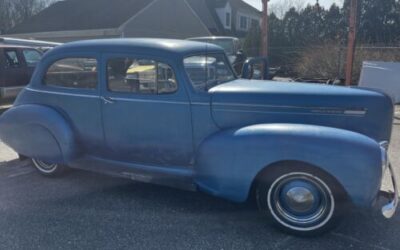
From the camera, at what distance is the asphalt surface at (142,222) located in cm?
324

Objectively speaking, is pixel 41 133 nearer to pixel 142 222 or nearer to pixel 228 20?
pixel 142 222

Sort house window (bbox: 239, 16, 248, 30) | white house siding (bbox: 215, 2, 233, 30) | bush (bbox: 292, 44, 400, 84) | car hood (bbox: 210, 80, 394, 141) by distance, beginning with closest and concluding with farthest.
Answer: car hood (bbox: 210, 80, 394, 141), bush (bbox: 292, 44, 400, 84), white house siding (bbox: 215, 2, 233, 30), house window (bbox: 239, 16, 248, 30)

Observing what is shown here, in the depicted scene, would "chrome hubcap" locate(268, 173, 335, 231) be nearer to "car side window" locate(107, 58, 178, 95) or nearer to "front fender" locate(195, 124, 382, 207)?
"front fender" locate(195, 124, 382, 207)

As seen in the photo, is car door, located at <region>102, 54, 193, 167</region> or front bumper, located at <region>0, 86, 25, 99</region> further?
front bumper, located at <region>0, 86, 25, 99</region>

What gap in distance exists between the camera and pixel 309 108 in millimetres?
3535

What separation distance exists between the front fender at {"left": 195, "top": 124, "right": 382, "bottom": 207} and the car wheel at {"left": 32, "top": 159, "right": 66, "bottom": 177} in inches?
82.1

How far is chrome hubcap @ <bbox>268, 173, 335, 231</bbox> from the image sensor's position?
129 inches

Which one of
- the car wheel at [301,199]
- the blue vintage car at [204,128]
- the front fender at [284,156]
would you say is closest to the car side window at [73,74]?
the blue vintage car at [204,128]

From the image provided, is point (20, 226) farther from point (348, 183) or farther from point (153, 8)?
point (153, 8)

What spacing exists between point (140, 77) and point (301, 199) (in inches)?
80.1

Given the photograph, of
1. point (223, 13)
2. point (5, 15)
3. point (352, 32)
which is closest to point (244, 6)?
point (223, 13)

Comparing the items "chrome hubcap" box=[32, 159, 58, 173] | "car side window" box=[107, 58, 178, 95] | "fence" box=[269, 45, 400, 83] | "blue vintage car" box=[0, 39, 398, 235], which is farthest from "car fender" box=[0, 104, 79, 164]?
"fence" box=[269, 45, 400, 83]

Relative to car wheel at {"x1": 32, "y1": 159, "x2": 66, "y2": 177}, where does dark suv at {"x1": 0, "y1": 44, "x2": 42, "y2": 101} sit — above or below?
above

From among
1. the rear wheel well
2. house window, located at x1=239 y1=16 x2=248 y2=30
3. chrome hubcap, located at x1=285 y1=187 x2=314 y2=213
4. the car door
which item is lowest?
chrome hubcap, located at x1=285 y1=187 x2=314 y2=213
